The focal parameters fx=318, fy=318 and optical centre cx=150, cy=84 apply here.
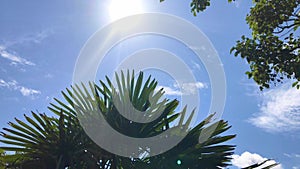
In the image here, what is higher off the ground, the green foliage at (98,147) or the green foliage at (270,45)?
the green foliage at (270,45)

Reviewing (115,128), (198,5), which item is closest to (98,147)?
(115,128)

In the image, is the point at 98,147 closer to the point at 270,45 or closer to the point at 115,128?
the point at 115,128

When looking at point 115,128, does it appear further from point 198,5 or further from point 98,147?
point 198,5

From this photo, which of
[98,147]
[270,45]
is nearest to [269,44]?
[270,45]

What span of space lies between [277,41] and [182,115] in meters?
2.67

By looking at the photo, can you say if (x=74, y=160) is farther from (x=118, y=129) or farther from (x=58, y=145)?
(x=118, y=129)

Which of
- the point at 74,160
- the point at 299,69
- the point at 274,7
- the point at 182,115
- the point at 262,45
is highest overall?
the point at 274,7

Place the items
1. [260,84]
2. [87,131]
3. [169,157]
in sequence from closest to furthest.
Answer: [169,157] < [87,131] < [260,84]

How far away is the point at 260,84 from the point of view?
23.5ft

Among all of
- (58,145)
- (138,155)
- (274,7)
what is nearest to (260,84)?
(274,7)

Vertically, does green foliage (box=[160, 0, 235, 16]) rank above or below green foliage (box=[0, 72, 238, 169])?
above

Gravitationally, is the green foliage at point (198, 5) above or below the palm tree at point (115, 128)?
above

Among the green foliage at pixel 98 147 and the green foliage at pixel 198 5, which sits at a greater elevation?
the green foliage at pixel 198 5

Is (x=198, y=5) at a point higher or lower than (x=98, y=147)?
higher
